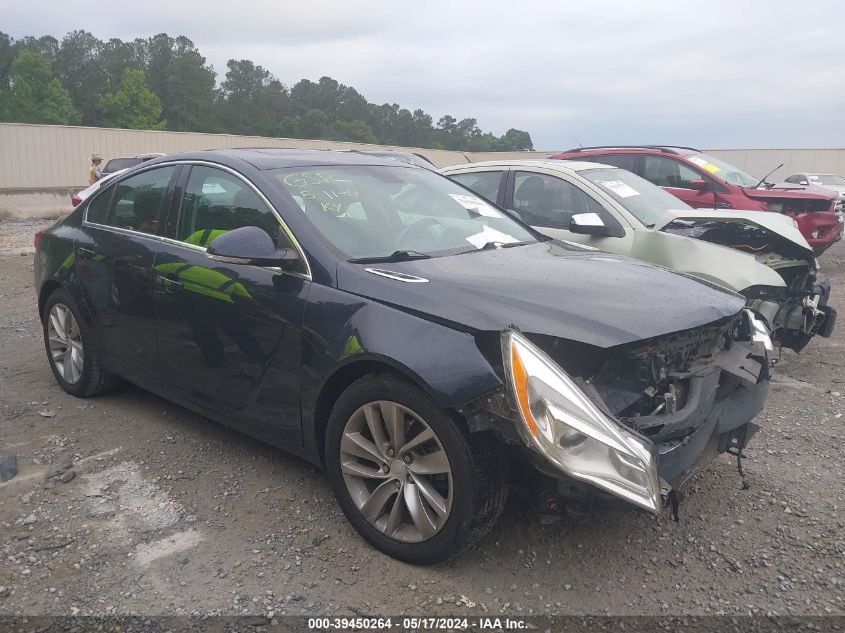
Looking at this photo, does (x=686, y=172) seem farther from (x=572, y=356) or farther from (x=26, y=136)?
(x=26, y=136)

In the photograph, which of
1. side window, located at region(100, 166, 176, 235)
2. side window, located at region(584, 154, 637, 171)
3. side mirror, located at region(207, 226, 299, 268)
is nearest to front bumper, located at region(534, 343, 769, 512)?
side mirror, located at region(207, 226, 299, 268)

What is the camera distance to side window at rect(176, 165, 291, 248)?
342 cm

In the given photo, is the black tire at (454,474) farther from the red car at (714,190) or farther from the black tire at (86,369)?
the red car at (714,190)

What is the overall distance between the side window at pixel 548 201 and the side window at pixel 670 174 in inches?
138

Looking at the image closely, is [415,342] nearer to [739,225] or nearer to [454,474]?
[454,474]

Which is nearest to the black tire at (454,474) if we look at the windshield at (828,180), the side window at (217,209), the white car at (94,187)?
the side window at (217,209)

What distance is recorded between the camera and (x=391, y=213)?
363 centimetres

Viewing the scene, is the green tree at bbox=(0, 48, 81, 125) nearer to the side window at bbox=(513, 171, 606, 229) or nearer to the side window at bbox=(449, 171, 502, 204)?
the side window at bbox=(449, 171, 502, 204)

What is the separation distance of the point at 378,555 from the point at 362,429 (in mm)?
520

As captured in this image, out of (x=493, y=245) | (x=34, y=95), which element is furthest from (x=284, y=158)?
(x=34, y=95)

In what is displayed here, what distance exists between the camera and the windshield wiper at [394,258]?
3146 millimetres

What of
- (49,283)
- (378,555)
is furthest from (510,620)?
(49,283)

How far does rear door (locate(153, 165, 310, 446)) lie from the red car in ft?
23.2

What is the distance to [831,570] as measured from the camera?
2.85 metres
